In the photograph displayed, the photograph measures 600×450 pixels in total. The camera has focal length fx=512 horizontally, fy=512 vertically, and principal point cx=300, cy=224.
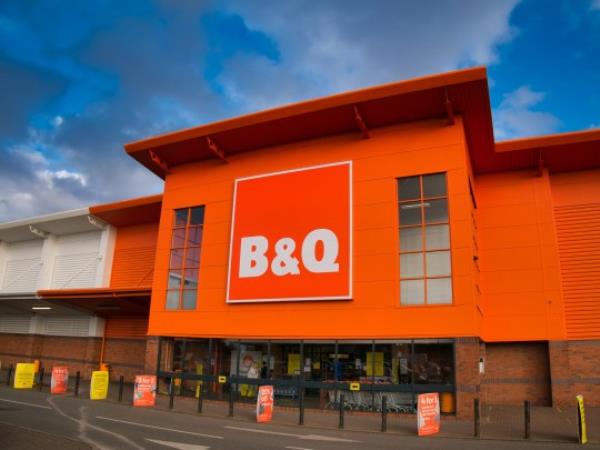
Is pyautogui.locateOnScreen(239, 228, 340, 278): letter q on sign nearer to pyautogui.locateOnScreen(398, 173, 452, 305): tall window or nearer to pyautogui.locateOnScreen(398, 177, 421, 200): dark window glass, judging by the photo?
pyautogui.locateOnScreen(398, 173, 452, 305): tall window

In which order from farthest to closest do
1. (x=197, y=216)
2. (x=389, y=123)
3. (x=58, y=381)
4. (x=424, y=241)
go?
(x=197, y=216) → (x=58, y=381) → (x=389, y=123) → (x=424, y=241)

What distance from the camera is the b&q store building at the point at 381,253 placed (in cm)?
1752

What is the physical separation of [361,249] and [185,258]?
8.34 meters

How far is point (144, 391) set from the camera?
58.5 feet

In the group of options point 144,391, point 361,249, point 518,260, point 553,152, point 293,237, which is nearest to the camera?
point 144,391

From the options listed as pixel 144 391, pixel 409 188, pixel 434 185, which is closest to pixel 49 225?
pixel 144 391

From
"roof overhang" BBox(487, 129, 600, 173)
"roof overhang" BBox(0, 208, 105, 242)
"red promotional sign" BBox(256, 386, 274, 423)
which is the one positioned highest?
"roof overhang" BBox(487, 129, 600, 173)

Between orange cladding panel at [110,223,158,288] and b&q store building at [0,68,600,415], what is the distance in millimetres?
3930

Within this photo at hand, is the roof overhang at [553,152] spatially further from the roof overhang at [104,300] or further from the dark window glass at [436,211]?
the roof overhang at [104,300]

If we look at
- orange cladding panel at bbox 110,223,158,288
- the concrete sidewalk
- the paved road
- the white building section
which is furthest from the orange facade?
the white building section

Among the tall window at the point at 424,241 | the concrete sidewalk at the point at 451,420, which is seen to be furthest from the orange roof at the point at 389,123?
the concrete sidewalk at the point at 451,420

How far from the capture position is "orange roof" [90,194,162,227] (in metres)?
26.7

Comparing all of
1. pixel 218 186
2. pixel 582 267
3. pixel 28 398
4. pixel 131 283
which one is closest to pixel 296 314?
pixel 218 186

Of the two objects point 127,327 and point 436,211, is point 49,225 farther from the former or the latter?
point 436,211
